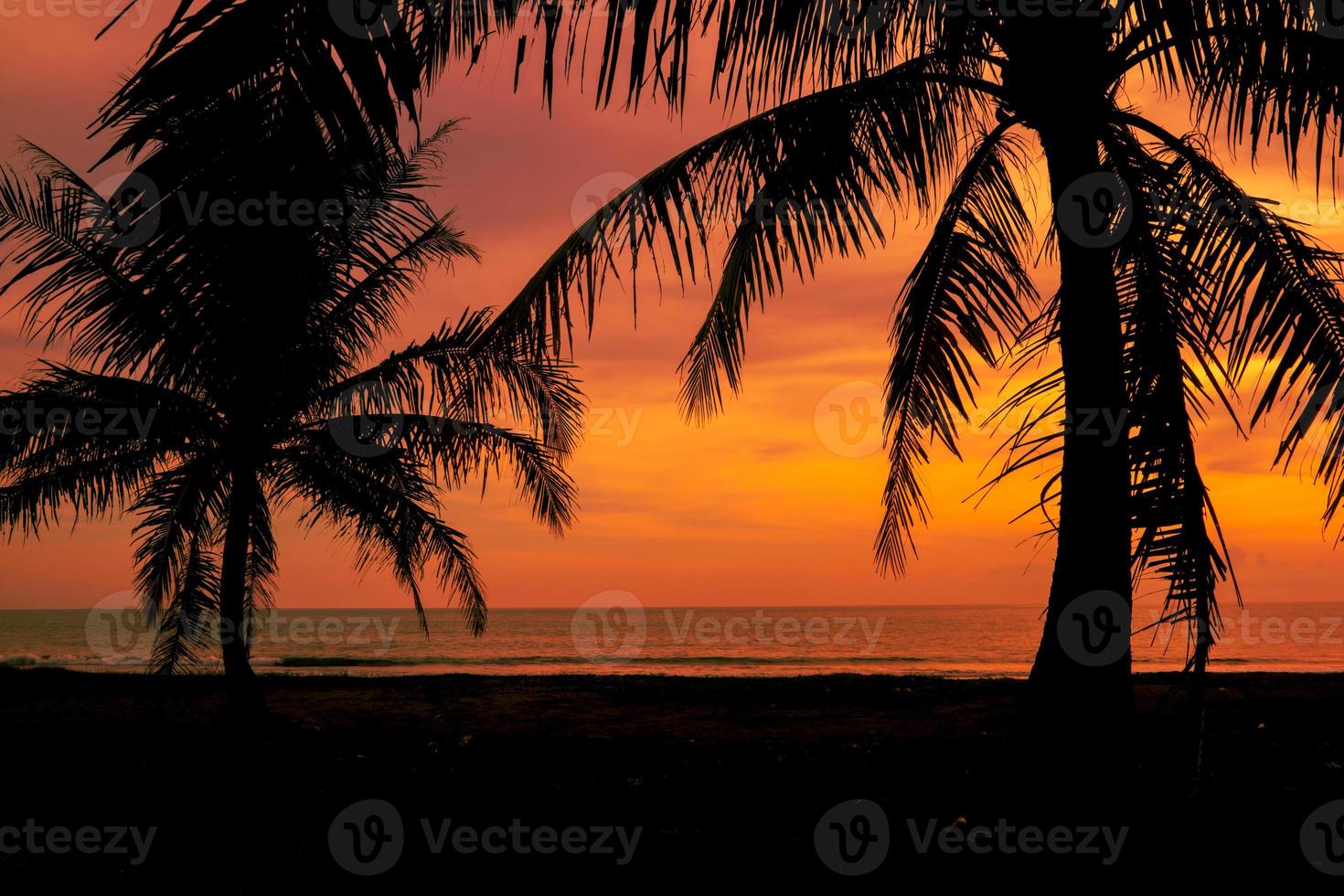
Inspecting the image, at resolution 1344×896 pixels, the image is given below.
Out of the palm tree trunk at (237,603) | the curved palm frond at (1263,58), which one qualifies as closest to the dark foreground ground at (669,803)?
the palm tree trunk at (237,603)

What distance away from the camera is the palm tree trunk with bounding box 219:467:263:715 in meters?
9.11

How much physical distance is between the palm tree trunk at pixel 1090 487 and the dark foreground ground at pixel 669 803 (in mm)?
372

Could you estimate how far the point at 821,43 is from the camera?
240 inches

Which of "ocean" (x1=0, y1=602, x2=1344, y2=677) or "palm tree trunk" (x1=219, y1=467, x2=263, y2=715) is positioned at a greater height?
"palm tree trunk" (x1=219, y1=467, x2=263, y2=715)

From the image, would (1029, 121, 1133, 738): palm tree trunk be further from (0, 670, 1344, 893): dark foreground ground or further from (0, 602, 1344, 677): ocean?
(0, 602, 1344, 677): ocean

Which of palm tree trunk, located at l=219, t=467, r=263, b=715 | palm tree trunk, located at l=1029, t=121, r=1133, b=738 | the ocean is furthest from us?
the ocean

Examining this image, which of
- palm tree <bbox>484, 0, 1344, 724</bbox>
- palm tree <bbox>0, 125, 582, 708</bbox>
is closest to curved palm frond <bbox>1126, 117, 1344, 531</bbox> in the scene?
palm tree <bbox>484, 0, 1344, 724</bbox>

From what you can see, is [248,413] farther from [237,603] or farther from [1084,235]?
[1084,235]

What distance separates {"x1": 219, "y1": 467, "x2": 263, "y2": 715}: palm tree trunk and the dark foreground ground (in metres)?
0.37

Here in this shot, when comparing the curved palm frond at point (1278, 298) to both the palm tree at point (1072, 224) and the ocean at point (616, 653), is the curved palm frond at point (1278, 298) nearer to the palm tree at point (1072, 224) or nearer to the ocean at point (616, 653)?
the palm tree at point (1072, 224)

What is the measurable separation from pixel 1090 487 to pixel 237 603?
25.6ft

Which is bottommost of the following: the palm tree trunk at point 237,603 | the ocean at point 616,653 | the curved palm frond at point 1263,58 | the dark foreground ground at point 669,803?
the ocean at point 616,653

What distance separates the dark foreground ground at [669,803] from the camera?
4.47 meters

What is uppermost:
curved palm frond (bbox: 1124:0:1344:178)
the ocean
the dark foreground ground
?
curved palm frond (bbox: 1124:0:1344:178)
